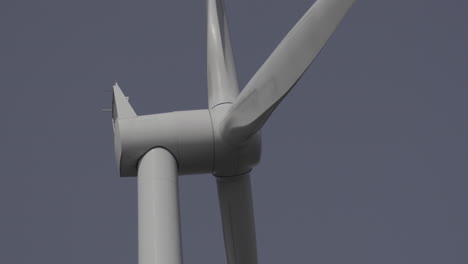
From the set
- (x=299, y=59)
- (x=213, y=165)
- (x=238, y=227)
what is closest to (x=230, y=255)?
(x=238, y=227)

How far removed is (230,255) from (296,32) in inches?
169

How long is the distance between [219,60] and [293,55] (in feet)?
10.5

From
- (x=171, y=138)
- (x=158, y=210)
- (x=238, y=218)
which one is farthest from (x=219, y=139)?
(x=238, y=218)

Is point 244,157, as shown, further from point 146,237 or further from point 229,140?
point 146,237

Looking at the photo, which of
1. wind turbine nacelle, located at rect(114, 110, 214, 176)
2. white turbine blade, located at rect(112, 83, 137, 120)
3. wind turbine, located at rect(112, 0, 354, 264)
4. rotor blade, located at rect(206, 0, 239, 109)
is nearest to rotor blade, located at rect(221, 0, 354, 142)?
wind turbine, located at rect(112, 0, 354, 264)

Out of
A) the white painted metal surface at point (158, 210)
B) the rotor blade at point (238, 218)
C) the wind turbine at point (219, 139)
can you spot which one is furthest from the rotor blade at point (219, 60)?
the white painted metal surface at point (158, 210)

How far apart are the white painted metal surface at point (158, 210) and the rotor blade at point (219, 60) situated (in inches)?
62.4

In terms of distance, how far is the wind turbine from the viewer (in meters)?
13.3

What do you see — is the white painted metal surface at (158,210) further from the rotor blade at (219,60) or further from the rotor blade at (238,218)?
the rotor blade at (219,60)

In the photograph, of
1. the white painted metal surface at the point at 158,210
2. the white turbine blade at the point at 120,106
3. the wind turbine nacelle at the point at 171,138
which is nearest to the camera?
the white painted metal surface at the point at 158,210

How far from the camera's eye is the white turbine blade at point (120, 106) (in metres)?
15.0

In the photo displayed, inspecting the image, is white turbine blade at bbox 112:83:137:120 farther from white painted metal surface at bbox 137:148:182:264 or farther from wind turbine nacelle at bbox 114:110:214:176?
white painted metal surface at bbox 137:148:182:264

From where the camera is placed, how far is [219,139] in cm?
1451

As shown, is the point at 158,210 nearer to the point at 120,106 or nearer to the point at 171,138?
the point at 171,138
